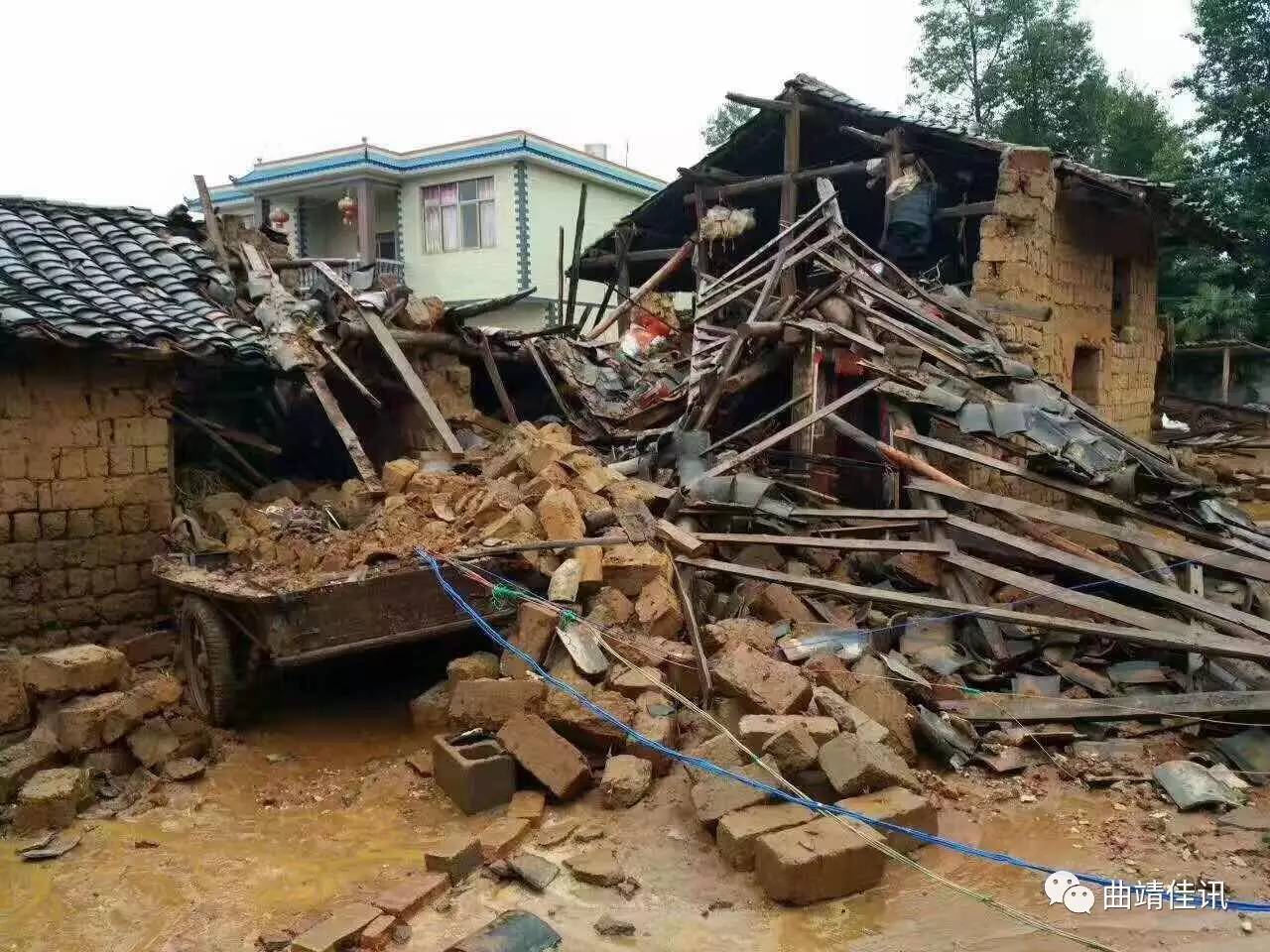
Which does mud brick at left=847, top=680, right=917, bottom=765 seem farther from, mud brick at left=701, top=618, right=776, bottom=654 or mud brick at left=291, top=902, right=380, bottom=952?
mud brick at left=291, top=902, right=380, bottom=952

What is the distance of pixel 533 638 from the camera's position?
20.8 feet

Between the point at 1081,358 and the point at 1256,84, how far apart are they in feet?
34.1

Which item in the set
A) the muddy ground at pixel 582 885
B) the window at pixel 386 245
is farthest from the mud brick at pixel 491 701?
the window at pixel 386 245

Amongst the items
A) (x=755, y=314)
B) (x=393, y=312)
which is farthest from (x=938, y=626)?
(x=393, y=312)

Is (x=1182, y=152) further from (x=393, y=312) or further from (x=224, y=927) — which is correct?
(x=224, y=927)

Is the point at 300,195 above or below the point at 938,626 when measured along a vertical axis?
above

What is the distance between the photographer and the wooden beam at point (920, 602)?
19.3ft

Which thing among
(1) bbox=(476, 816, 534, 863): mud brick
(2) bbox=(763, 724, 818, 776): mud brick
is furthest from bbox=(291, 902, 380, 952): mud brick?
(2) bbox=(763, 724, 818, 776): mud brick

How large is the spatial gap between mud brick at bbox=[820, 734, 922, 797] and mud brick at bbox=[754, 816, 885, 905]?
396mm

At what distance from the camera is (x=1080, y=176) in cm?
1050

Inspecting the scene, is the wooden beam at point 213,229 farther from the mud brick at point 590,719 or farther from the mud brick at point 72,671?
the mud brick at point 590,719

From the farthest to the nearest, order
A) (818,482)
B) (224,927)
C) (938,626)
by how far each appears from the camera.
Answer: (818,482) < (938,626) < (224,927)

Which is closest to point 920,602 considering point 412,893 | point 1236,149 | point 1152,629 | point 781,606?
point 781,606

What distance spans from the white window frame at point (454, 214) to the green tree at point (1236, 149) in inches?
569
